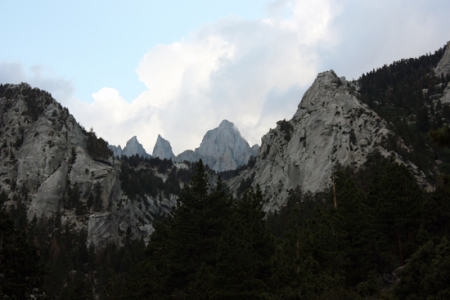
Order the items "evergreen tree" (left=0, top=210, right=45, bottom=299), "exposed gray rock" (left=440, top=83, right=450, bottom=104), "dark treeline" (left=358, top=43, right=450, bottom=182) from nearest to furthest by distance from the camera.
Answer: "evergreen tree" (left=0, top=210, right=45, bottom=299) → "dark treeline" (left=358, top=43, right=450, bottom=182) → "exposed gray rock" (left=440, top=83, right=450, bottom=104)

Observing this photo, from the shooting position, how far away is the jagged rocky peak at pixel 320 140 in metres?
105

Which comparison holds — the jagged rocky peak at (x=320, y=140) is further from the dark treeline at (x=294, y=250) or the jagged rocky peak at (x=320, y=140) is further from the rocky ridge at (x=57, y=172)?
the rocky ridge at (x=57, y=172)

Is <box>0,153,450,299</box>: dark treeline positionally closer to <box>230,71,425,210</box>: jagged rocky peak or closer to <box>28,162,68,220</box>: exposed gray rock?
<box>230,71,425,210</box>: jagged rocky peak

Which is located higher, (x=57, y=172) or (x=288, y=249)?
(x=57, y=172)

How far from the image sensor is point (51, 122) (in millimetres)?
166125

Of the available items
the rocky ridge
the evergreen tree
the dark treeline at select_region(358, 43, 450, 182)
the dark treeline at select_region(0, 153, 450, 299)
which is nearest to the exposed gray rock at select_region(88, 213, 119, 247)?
the rocky ridge

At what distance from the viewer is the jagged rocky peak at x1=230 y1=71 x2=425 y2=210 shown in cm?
10500

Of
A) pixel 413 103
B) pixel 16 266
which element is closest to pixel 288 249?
pixel 16 266

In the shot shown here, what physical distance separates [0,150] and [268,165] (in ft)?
396

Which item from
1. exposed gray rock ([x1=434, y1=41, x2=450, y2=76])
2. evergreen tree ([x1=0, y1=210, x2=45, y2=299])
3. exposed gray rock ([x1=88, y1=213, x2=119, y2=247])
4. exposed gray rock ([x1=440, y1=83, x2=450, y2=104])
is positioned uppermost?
exposed gray rock ([x1=434, y1=41, x2=450, y2=76])

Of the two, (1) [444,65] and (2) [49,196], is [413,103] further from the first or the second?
(2) [49,196]

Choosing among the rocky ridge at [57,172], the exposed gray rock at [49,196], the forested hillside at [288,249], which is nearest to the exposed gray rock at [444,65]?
the forested hillside at [288,249]

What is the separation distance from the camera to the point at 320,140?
4631 inches

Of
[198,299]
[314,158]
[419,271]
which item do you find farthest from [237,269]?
[314,158]
